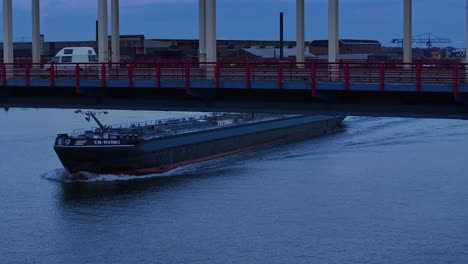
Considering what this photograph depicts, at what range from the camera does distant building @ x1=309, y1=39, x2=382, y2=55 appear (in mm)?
58625

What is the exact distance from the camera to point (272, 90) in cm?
2133

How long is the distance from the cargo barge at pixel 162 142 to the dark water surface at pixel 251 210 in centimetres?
124

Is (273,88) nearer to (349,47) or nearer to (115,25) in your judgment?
(115,25)

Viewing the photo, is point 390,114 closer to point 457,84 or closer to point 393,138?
point 457,84

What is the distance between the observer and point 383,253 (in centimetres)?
2694

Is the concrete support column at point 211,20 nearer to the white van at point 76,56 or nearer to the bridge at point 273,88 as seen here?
the bridge at point 273,88

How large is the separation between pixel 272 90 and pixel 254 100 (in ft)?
2.21

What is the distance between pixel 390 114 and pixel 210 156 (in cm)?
3369

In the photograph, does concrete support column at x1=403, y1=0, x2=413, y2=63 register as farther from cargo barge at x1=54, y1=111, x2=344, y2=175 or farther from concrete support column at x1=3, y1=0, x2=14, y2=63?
cargo barge at x1=54, y1=111, x2=344, y2=175

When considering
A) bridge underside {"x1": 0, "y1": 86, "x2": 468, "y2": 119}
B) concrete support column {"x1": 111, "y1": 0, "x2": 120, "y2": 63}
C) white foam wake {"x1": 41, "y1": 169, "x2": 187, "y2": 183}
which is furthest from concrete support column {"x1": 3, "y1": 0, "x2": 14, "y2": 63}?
white foam wake {"x1": 41, "y1": 169, "x2": 187, "y2": 183}

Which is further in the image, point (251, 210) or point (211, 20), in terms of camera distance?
point (251, 210)

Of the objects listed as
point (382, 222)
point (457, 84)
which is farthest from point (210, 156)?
point (457, 84)

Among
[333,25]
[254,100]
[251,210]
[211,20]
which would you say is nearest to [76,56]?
[251,210]

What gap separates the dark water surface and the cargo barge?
1237mm
